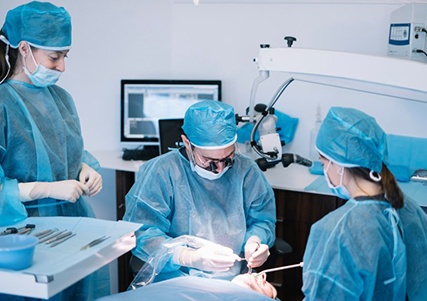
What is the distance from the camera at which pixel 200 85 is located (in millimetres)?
3236

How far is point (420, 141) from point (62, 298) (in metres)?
1.78

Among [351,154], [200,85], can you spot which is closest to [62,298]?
[351,154]

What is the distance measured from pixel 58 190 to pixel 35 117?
254 millimetres

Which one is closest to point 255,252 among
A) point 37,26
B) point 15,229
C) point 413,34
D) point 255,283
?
point 255,283

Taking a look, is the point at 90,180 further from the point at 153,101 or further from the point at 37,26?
the point at 153,101

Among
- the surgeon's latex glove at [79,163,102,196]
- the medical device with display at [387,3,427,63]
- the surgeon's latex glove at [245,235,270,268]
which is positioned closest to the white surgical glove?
the surgeon's latex glove at [79,163,102,196]

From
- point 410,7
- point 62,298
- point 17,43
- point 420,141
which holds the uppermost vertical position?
point 410,7

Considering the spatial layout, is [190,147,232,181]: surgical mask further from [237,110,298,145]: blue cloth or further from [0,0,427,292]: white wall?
[0,0,427,292]: white wall

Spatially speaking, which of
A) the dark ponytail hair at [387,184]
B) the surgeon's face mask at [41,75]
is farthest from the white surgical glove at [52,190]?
the dark ponytail hair at [387,184]

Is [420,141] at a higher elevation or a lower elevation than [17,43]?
lower

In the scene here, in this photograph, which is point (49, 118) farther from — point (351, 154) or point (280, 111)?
point (280, 111)

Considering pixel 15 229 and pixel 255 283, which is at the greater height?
pixel 15 229

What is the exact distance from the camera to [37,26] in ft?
6.36

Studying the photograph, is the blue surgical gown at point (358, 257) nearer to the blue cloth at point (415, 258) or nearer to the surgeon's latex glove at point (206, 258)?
the blue cloth at point (415, 258)
